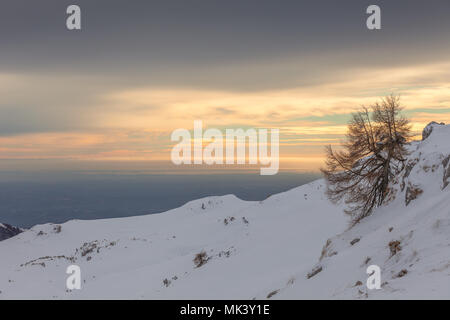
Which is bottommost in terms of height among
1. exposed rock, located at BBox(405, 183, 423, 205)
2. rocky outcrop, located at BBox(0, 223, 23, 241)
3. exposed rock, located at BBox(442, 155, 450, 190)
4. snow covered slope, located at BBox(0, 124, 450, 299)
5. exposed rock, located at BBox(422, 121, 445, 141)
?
rocky outcrop, located at BBox(0, 223, 23, 241)

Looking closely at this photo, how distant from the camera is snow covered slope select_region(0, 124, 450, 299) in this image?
431 inches

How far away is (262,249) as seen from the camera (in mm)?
26625

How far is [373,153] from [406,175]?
7.75 feet

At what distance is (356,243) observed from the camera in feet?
49.5

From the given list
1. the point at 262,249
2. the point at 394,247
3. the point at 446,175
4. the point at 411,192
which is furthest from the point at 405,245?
the point at 262,249

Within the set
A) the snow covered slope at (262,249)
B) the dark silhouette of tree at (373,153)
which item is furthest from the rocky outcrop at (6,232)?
the dark silhouette of tree at (373,153)

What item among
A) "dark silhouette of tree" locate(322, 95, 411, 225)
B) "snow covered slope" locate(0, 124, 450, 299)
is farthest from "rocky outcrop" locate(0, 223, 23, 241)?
"dark silhouette of tree" locate(322, 95, 411, 225)

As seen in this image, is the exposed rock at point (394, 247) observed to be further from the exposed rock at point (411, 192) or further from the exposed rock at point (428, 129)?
the exposed rock at point (428, 129)

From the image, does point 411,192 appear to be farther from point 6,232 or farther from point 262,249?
point 6,232

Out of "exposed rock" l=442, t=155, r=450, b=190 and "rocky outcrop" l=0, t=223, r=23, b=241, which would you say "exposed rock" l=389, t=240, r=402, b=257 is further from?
"rocky outcrop" l=0, t=223, r=23, b=241
